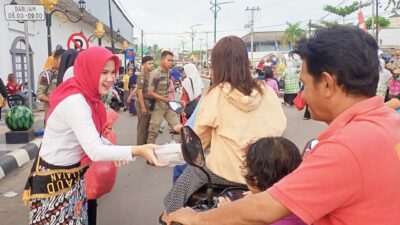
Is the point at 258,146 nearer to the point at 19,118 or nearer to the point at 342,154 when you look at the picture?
the point at 342,154

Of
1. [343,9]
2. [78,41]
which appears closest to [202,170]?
[78,41]

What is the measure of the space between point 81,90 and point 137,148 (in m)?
0.48

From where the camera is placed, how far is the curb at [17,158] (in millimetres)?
6374

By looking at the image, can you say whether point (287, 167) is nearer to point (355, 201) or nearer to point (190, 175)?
point (355, 201)

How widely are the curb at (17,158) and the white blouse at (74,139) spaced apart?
4.15 meters

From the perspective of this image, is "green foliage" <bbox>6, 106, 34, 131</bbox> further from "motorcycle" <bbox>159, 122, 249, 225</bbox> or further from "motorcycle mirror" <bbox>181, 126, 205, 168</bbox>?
"motorcycle mirror" <bbox>181, 126, 205, 168</bbox>

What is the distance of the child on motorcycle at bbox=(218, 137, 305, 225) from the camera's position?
1.76m

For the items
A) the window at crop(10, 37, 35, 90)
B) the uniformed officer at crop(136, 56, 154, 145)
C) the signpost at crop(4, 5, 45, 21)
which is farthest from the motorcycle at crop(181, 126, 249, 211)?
the window at crop(10, 37, 35, 90)

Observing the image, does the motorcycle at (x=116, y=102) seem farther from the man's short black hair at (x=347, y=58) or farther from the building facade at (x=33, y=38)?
the man's short black hair at (x=347, y=58)

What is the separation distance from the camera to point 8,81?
43.4 ft

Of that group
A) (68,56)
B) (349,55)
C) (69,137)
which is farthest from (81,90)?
(349,55)

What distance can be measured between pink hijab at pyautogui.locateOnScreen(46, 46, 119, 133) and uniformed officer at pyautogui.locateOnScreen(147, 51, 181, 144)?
14.7 feet

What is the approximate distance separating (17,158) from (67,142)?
4.96 m

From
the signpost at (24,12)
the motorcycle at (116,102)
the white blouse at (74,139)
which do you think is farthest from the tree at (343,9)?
the white blouse at (74,139)
